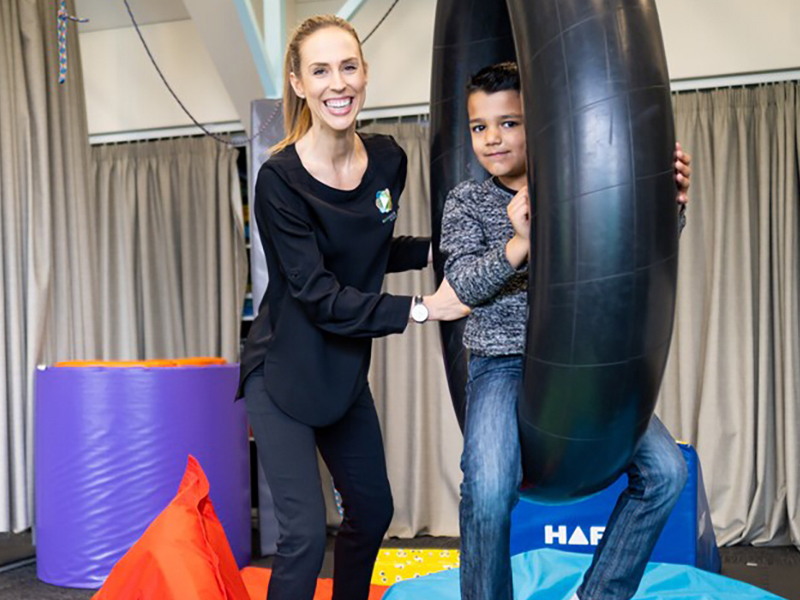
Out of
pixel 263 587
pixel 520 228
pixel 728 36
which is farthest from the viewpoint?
pixel 728 36

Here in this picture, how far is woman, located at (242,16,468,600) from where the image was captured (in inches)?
63.7

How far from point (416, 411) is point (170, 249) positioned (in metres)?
1.59

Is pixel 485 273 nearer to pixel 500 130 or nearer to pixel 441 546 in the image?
pixel 500 130

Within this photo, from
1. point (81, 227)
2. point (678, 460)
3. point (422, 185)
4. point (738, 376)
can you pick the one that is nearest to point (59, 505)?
point (81, 227)

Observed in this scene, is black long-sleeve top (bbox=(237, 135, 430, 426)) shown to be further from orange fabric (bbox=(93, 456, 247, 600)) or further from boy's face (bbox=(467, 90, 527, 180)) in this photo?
orange fabric (bbox=(93, 456, 247, 600))

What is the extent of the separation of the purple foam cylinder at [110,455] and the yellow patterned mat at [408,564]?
753 millimetres

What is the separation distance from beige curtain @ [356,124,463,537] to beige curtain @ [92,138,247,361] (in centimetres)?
85

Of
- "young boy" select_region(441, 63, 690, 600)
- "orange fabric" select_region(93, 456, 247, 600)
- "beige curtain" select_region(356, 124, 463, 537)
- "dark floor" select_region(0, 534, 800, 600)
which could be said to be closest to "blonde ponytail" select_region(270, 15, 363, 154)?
"young boy" select_region(441, 63, 690, 600)

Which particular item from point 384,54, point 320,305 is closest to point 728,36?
point 384,54

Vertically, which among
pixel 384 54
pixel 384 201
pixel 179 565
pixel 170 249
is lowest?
pixel 179 565

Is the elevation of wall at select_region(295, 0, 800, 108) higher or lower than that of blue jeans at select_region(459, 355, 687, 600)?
higher

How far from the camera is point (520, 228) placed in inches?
52.6

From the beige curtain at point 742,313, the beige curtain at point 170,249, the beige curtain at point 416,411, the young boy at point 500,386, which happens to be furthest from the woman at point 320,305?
the beige curtain at point 170,249

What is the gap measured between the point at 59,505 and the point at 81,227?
1.24m
